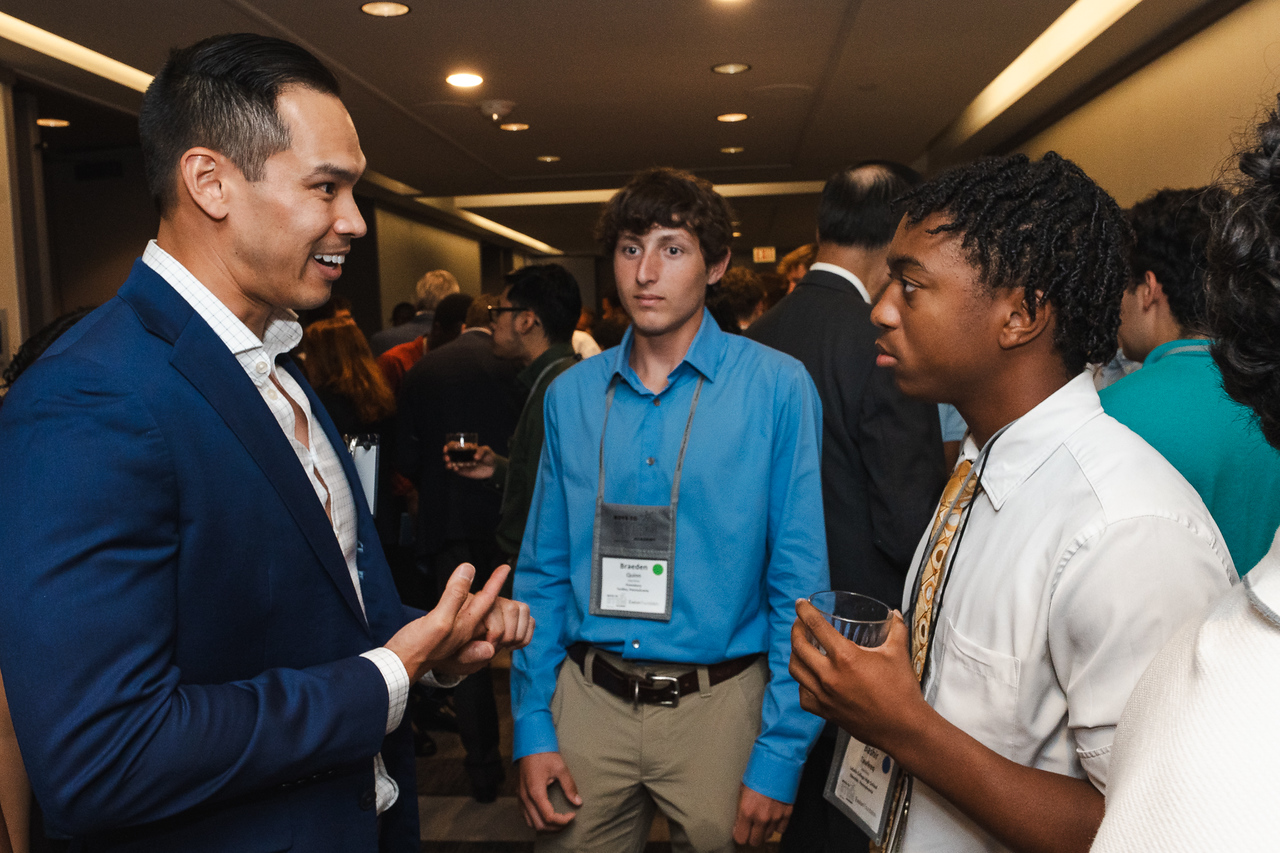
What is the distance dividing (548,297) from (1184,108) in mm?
3408

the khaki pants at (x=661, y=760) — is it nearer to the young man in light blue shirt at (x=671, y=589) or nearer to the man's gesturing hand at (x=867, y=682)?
the young man in light blue shirt at (x=671, y=589)

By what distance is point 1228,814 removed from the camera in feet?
1.35

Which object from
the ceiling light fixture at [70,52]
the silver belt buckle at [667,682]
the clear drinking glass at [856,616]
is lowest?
the silver belt buckle at [667,682]

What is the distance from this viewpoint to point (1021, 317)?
3.79ft

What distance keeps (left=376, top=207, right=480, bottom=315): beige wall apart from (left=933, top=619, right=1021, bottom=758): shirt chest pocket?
8353 mm

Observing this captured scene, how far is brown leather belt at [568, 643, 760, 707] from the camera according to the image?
1659mm

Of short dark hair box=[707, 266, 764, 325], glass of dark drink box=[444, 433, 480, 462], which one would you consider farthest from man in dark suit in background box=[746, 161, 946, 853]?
short dark hair box=[707, 266, 764, 325]

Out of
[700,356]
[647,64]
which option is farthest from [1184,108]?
[700,356]

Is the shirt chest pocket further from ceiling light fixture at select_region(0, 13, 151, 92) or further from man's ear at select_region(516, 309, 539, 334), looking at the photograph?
ceiling light fixture at select_region(0, 13, 151, 92)

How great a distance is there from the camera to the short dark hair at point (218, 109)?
107 centimetres

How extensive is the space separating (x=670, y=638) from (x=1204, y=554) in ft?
3.26

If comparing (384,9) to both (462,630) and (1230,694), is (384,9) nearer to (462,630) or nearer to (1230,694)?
(462,630)

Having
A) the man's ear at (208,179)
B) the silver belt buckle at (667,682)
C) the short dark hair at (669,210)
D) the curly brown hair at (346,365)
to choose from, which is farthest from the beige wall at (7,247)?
the silver belt buckle at (667,682)

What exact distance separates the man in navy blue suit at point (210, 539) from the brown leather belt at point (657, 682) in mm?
473
